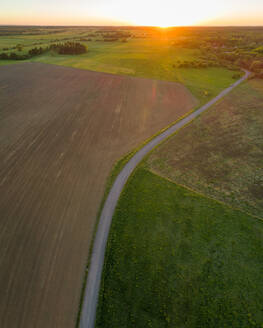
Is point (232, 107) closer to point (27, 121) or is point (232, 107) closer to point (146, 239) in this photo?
point (146, 239)

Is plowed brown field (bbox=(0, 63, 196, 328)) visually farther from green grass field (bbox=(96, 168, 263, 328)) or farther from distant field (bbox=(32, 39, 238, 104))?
distant field (bbox=(32, 39, 238, 104))

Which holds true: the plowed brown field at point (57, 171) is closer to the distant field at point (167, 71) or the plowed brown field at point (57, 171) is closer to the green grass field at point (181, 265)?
the green grass field at point (181, 265)

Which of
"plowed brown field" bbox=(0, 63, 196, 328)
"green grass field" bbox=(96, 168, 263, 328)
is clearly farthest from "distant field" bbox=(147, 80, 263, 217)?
"plowed brown field" bbox=(0, 63, 196, 328)

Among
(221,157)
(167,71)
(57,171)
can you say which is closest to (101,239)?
(57,171)

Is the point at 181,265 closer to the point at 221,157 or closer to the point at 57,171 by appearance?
the point at 57,171

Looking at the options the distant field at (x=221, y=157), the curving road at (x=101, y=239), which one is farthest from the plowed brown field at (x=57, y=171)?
the distant field at (x=221, y=157)

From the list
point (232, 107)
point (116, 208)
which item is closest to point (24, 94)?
point (116, 208)
